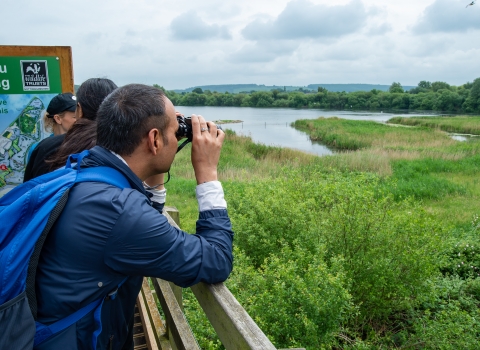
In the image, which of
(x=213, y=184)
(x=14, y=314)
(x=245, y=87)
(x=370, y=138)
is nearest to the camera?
(x=14, y=314)

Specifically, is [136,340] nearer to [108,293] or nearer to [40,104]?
[108,293]

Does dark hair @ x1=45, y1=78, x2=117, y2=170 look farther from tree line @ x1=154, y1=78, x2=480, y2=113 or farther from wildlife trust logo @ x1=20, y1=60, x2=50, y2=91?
tree line @ x1=154, y1=78, x2=480, y2=113

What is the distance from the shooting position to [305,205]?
4449mm

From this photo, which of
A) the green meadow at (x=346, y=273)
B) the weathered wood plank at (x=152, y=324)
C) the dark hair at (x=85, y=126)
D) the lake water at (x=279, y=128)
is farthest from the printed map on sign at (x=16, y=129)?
the weathered wood plank at (x=152, y=324)

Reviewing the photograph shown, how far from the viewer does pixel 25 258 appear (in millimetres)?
1167

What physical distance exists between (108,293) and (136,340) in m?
1.55

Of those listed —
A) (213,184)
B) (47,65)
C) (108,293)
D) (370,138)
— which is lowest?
(370,138)

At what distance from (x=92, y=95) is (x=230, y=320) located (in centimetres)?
176

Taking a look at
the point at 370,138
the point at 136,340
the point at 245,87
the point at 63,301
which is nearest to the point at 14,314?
the point at 63,301

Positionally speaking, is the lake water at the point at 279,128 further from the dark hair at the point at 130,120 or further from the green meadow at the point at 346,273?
the green meadow at the point at 346,273

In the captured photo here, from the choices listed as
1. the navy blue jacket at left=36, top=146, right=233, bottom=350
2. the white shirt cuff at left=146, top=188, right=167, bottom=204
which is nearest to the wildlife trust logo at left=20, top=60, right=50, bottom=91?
the white shirt cuff at left=146, top=188, right=167, bottom=204

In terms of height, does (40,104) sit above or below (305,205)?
above

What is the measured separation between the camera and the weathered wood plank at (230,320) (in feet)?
3.78

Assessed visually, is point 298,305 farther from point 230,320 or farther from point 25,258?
point 25,258
